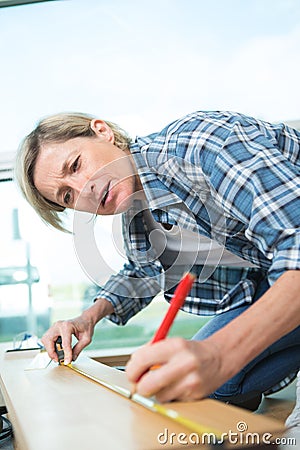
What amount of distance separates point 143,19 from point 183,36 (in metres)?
0.22

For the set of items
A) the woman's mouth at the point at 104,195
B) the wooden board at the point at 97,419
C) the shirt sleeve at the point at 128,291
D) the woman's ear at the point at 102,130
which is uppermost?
the woman's ear at the point at 102,130

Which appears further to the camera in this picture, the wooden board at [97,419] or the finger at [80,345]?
the finger at [80,345]

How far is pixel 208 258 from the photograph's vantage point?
6.07ft

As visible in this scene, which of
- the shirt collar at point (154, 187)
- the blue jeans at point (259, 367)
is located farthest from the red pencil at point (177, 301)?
the blue jeans at point (259, 367)

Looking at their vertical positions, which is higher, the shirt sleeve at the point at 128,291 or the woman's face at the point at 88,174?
the woman's face at the point at 88,174

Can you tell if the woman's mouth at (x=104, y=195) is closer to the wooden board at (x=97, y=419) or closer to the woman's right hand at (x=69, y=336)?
the woman's right hand at (x=69, y=336)

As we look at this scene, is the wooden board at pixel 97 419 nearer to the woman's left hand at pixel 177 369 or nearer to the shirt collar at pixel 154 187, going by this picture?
the woman's left hand at pixel 177 369

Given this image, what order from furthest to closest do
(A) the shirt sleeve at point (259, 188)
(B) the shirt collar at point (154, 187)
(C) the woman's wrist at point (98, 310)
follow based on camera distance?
1. (C) the woman's wrist at point (98, 310)
2. (B) the shirt collar at point (154, 187)
3. (A) the shirt sleeve at point (259, 188)

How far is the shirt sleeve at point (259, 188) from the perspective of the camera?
1.00 metres

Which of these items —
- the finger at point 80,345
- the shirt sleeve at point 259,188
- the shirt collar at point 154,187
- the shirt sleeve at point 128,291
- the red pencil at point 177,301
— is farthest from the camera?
the shirt sleeve at point 128,291

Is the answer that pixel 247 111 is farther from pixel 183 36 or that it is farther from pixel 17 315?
pixel 17 315

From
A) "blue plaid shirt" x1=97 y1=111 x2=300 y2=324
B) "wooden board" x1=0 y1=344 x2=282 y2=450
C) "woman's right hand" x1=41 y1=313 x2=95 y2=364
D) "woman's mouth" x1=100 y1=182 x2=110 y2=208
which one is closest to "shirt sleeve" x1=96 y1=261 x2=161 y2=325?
"blue plaid shirt" x1=97 y1=111 x2=300 y2=324

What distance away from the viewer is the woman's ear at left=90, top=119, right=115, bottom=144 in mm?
1651

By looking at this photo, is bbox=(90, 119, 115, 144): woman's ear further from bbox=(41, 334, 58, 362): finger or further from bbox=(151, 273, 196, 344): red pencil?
bbox=(151, 273, 196, 344): red pencil
